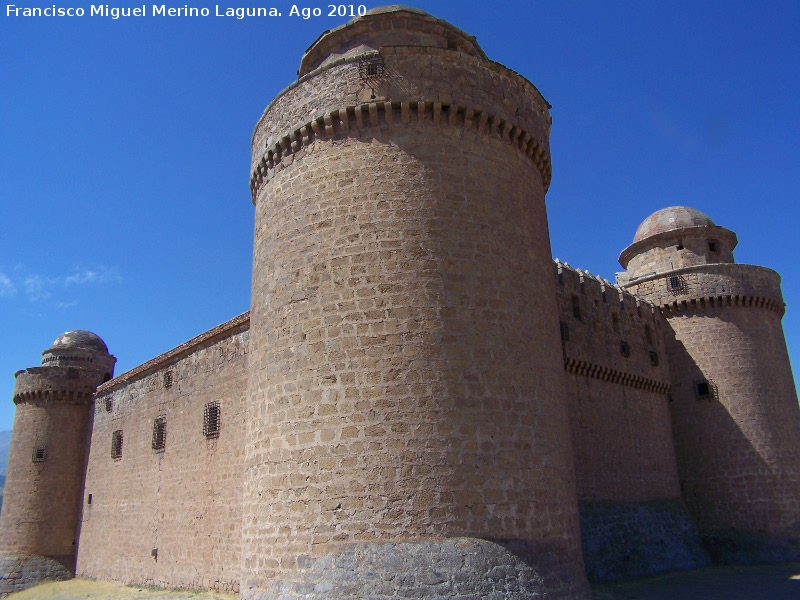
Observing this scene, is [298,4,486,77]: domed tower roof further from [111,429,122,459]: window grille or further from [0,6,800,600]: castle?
[111,429,122,459]: window grille

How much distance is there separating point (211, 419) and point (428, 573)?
991 cm

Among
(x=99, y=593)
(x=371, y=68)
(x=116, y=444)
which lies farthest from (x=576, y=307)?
(x=99, y=593)

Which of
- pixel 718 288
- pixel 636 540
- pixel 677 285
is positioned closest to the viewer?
pixel 636 540

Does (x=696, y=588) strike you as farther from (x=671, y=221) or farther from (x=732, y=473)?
(x=671, y=221)

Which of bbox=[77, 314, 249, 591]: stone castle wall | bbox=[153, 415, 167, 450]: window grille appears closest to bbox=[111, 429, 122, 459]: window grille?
Result: bbox=[77, 314, 249, 591]: stone castle wall

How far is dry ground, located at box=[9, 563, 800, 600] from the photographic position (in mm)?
12180

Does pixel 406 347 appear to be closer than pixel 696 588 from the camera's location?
Yes

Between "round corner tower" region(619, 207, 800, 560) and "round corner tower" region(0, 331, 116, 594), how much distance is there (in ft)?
68.3

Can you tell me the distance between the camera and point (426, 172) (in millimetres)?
9266

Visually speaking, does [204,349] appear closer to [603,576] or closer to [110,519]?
[110,519]

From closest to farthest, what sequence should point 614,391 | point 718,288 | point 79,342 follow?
point 614,391, point 718,288, point 79,342

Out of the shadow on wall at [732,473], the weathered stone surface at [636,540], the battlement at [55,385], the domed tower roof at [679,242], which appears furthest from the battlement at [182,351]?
the domed tower roof at [679,242]

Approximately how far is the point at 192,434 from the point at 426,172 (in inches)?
424

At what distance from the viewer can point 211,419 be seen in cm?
1598
